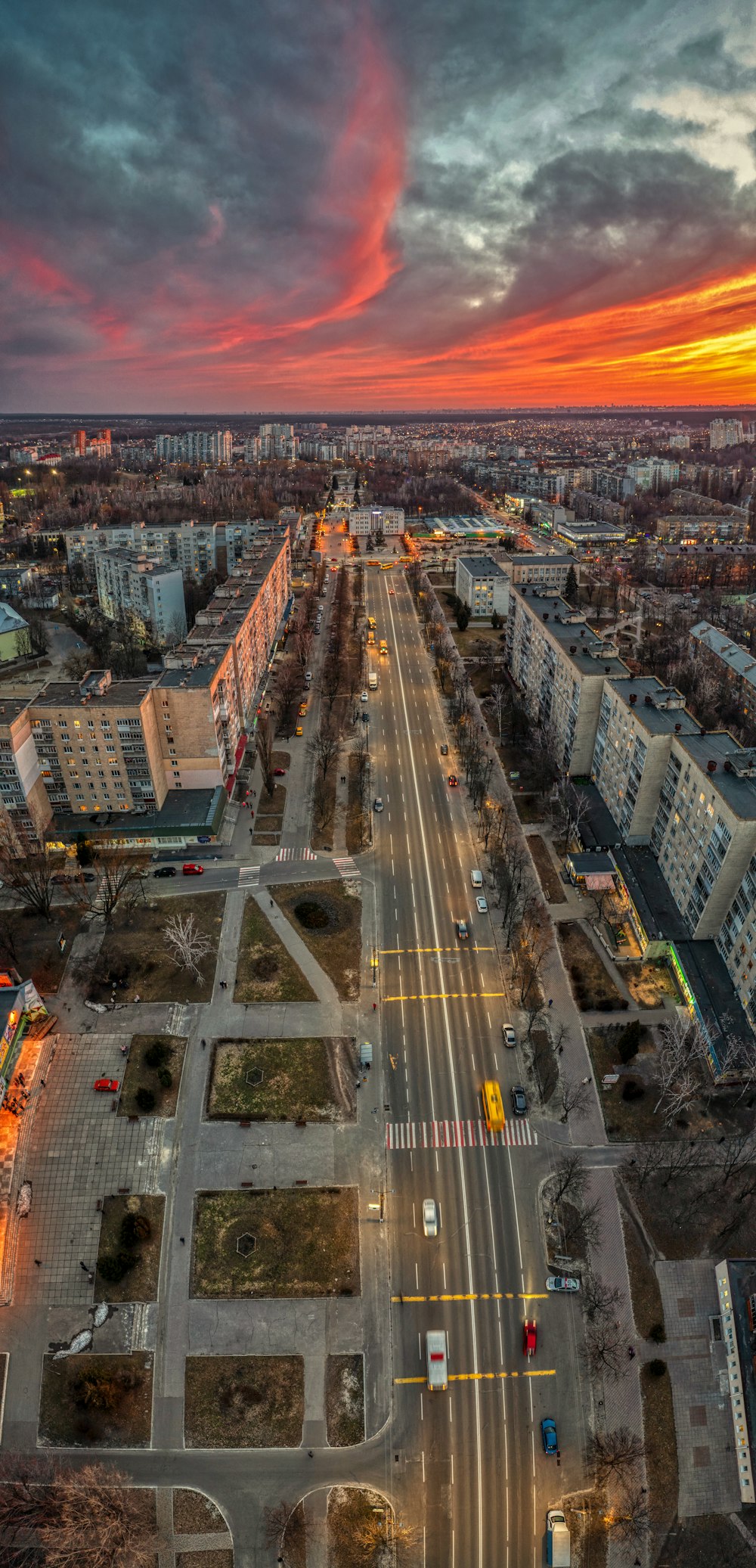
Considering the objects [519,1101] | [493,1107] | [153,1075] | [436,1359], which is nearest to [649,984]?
[519,1101]

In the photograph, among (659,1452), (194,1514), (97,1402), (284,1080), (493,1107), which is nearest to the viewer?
(194,1514)

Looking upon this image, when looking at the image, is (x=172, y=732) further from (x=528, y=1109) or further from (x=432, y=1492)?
(x=432, y=1492)

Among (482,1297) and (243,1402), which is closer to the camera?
(243,1402)

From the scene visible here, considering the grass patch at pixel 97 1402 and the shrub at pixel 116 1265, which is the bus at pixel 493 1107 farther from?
the grass patch at pixel 97 1402

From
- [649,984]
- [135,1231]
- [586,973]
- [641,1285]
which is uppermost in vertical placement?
[586,973]

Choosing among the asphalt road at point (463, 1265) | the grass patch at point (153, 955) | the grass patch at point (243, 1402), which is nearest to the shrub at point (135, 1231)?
the grass patch at point (243, 1402)

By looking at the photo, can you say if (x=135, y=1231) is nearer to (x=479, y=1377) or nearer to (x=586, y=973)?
(x=479, y=1377)

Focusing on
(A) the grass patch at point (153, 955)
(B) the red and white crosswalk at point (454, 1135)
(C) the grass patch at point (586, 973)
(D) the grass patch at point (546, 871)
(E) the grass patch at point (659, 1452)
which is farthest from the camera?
(D) the grass patch at point (546, 871)
